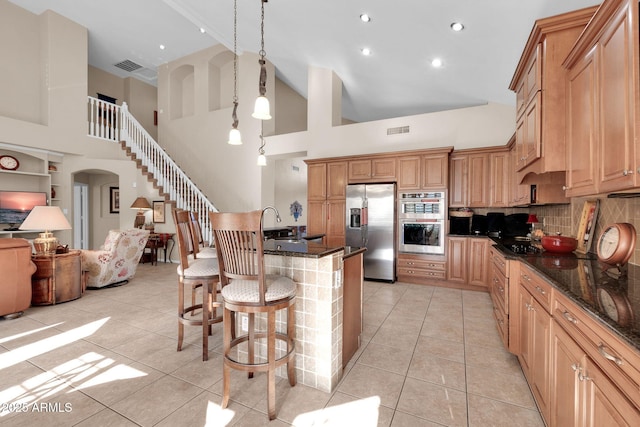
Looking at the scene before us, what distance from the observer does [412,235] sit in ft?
16.4

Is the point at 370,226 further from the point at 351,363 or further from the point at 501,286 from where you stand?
the point at 351,363

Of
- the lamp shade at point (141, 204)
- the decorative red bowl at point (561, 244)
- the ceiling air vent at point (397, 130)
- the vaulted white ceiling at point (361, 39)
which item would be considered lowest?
the decorative red bowl at point (561, 244)

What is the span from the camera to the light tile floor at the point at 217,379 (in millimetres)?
1769

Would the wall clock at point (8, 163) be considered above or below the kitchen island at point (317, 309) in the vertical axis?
above

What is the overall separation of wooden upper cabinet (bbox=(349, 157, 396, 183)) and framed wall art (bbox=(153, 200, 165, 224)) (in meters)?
4.96

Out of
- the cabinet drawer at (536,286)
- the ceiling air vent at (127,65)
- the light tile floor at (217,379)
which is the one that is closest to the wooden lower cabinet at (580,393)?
the cabinet drawer at (536,286)

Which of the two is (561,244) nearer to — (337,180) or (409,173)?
(409,173)

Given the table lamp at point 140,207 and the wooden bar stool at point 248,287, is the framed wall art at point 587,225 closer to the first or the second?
the wooden bar stool at point 248,287

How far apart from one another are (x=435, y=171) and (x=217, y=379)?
4376 mm

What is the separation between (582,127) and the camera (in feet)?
5.98

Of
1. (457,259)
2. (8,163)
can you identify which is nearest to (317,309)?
(457,259)

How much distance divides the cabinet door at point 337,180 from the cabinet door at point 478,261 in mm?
2399

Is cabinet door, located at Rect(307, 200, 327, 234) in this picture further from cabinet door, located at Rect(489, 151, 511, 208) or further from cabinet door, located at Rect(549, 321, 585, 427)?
cabinet door, located at Rect(549, 321, 585, 427)

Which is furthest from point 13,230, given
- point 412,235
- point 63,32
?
point 412,235
